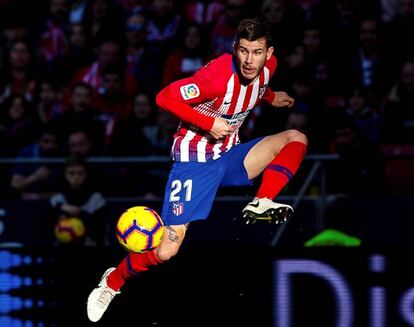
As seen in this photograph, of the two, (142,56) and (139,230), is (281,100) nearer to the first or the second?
(139,230)

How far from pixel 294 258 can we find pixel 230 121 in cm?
108

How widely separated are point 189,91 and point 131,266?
1.46 m

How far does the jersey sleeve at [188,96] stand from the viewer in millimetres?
7730

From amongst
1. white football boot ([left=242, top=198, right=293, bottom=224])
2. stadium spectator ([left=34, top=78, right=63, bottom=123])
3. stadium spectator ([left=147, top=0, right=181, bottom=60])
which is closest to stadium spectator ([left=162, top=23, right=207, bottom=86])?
stadium spectator ([left=147, top=0, right=181, bottom=60])

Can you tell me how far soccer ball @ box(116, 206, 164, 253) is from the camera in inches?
324

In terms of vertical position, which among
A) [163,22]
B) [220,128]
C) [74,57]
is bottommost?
[220,128]

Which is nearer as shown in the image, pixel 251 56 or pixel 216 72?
pixel 251 56

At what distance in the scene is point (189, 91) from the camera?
25.6ft

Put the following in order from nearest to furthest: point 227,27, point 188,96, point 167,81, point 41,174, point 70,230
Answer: point 188,96 → point 70,230 → point 41,174 → point 167,81 → point 227,27

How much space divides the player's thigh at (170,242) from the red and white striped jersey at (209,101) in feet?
1.69

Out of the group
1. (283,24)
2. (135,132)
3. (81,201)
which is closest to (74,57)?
(135,132)

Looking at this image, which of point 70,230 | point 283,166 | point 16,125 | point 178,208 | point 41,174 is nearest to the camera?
point 283,166

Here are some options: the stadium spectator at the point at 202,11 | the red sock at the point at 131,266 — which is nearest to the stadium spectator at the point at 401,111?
the stadium spectator at the point at 202,11

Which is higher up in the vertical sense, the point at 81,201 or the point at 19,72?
the point at 19,72
